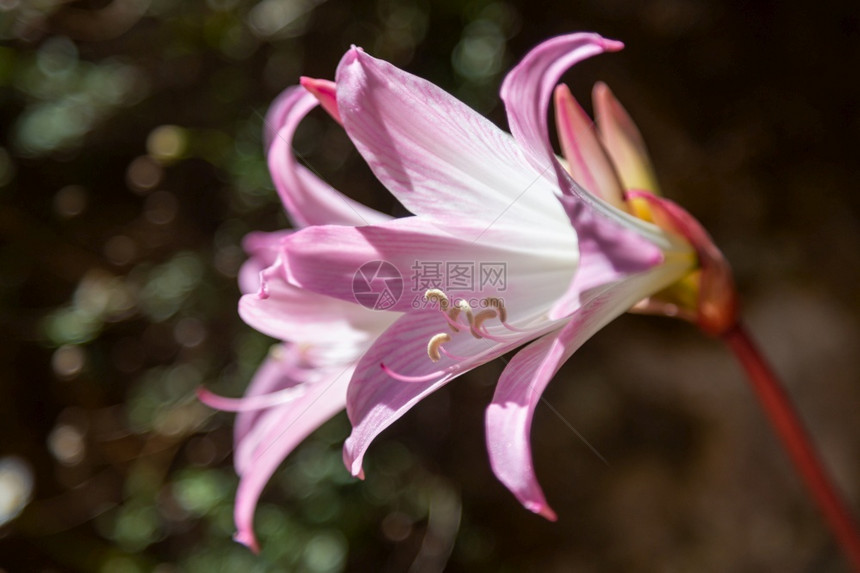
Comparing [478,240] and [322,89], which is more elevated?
[322,89]

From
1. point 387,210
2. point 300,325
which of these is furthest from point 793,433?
point 387,210

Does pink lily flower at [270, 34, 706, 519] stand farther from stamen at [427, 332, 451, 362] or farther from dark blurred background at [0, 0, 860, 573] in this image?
dark blurred background at [0, 0, 860, 573]

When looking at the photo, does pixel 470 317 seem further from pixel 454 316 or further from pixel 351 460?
pixel 351 460


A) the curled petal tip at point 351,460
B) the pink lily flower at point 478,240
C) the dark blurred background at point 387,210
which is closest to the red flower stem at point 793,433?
the pink lily flower at point 478,240

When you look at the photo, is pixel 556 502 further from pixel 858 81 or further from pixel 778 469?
pixel 858 81

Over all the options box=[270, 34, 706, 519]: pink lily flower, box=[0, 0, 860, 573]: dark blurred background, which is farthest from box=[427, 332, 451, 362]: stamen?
box=[0, 0, 860, 573]: dark blurred background

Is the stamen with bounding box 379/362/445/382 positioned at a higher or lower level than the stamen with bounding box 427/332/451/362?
lower

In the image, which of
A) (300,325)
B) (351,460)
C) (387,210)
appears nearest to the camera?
(351,460)
